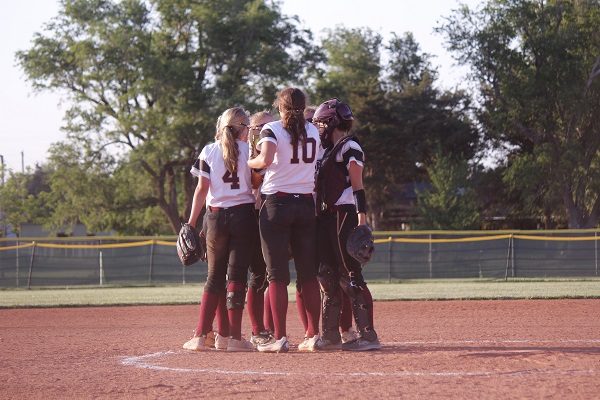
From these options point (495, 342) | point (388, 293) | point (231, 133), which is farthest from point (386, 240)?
point (231, 133)

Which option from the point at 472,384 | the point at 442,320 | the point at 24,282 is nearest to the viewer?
the point at 472,384

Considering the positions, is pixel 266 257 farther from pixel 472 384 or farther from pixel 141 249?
pixel 141 249

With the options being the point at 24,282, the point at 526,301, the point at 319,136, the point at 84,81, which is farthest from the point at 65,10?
the point at 319,136

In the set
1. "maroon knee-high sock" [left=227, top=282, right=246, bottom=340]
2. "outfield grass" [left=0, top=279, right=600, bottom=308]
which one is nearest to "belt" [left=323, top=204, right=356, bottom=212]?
"maroon knee-high sock" [left=227, top=282, right=246, bottom=340]

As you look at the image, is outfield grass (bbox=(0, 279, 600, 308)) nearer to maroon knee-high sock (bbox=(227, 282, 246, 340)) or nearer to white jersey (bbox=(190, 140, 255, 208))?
maroon knee-high sock (bbox=(227, 282, 246, 340))

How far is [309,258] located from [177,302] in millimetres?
8792

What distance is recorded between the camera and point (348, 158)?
8.16 m

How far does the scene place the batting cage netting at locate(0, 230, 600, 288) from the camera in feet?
77.8

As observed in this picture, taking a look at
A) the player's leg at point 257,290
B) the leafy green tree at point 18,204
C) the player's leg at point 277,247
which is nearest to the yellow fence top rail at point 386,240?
the player's leg at point 257,290

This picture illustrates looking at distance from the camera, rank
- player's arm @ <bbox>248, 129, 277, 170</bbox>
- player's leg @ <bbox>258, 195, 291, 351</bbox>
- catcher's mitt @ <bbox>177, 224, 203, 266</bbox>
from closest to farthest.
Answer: player's arm @ <bbox>248, 129, 277, 170</bbox>, player's leg @ <bbox>258, 195, 291, 351</bbox>, catcher's mitt @ <bbox>177, 224, 203, 266</bbox>

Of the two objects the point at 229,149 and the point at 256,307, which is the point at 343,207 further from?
the point at 256,307

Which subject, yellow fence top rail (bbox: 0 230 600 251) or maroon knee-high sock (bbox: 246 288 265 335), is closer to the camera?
maroon knee-high sock (bbox: 246 288 265 335)

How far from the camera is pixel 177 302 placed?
54.4 feet

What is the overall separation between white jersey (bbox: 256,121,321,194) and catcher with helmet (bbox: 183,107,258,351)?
33cm
